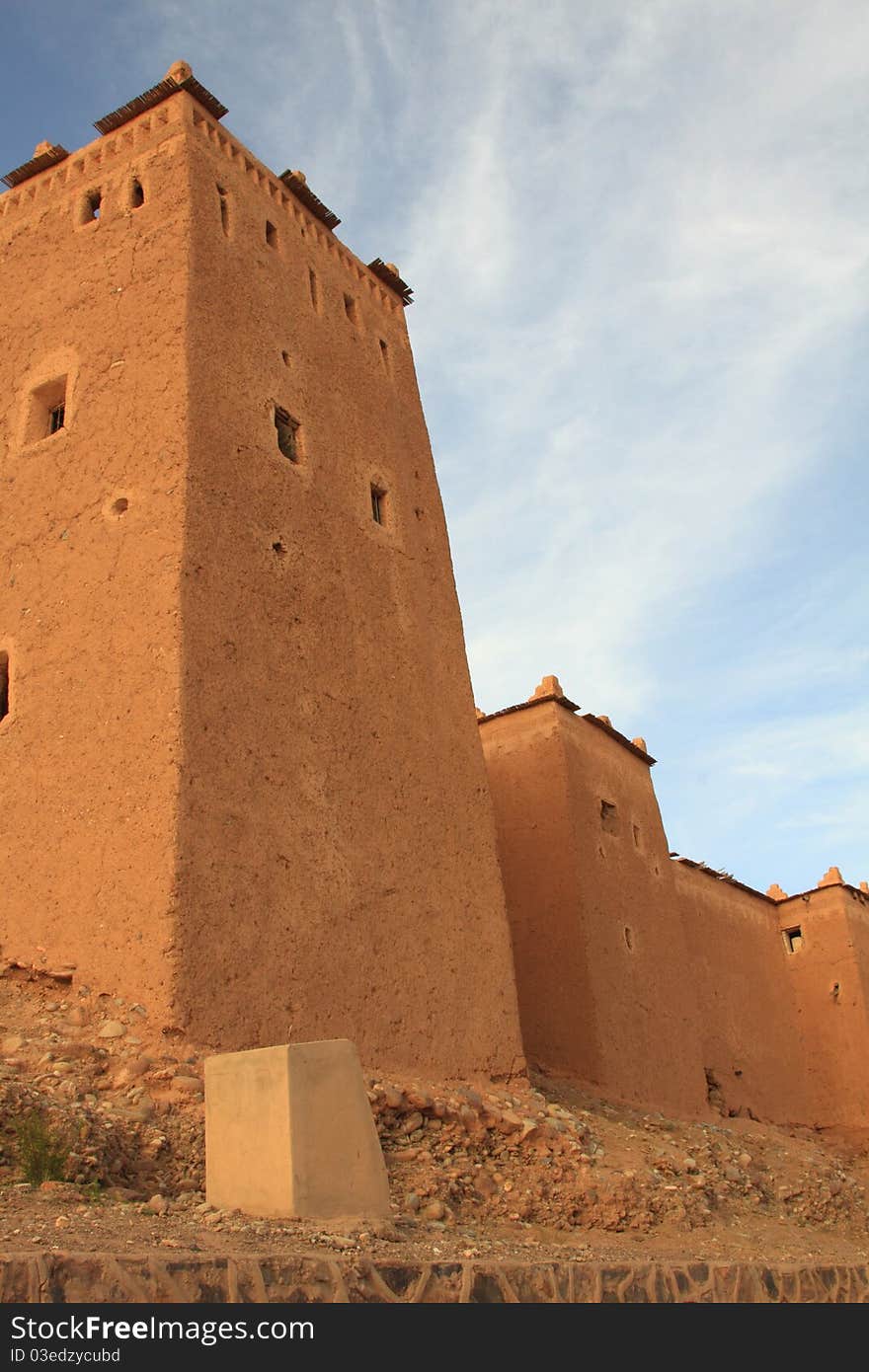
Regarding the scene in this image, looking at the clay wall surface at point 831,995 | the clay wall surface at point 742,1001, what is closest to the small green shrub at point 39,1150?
the clay wall surface at point 742,1001

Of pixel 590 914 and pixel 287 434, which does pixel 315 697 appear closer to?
pixel 287 434

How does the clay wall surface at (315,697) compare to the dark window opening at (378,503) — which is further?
the dark window opening at (378,503)

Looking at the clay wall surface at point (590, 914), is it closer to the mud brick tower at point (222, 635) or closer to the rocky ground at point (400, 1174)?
the rocky ground at point (400, 1174)

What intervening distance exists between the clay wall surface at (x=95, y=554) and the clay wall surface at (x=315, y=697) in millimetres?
227

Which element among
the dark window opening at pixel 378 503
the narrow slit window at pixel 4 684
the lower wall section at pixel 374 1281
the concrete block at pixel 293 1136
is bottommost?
the lower wall section at pixel 374 1281

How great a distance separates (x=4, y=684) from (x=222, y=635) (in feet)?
6.68

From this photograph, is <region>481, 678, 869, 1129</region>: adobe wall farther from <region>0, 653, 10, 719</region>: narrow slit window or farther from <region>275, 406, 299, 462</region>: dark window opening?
<region>0, 653, 10, 719</region>: narrow slit window

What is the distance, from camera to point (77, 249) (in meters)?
11.0

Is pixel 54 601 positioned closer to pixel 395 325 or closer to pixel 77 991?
pixel 77 991

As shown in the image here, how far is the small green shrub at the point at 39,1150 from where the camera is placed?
221 inches

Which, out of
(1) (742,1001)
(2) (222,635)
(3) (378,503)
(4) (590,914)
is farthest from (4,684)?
(1) (742,1001)

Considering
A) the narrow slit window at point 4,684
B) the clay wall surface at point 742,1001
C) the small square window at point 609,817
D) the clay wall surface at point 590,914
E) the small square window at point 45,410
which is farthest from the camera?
the clay wall surface at point 742,1001

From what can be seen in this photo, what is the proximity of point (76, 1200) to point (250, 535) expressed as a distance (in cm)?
542

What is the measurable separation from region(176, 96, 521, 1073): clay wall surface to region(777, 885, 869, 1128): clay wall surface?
1226 centimetres
